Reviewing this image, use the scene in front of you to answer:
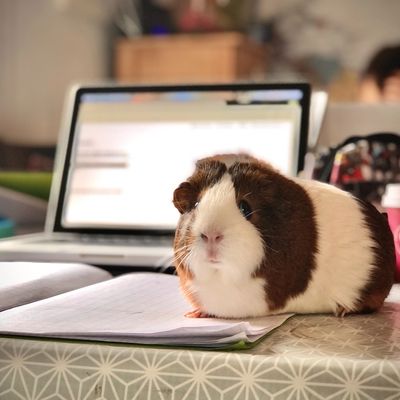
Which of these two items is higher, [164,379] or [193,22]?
[193,22]

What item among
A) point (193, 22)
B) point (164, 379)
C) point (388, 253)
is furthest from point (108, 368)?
point (193, 22)

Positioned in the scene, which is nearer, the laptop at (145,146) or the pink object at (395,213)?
the pink object at (395,213)

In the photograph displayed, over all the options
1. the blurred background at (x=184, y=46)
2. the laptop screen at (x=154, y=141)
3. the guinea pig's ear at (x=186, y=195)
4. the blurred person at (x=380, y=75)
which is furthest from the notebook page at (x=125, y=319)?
the blurred person at (x=380, y=75)

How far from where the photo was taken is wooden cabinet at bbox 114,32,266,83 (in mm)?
3707

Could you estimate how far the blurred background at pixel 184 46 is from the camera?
3.69 m

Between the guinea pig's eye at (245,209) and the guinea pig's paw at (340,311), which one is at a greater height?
the guinea pig's eye at (245,209)

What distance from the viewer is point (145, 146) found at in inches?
49.1

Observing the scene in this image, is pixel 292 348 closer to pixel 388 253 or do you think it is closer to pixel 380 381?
pixel 380 381

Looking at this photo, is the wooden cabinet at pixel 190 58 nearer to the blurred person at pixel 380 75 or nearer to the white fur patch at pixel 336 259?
the blurred person at pixel 380 75

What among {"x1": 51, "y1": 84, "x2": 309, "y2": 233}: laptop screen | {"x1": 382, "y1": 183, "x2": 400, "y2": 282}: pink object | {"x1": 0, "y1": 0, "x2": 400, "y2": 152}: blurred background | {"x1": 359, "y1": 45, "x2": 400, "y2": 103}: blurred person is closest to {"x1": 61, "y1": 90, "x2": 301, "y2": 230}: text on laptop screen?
{"x1": 51, "y1": 84, "x2": 309, "y2": 233}: laptop screen

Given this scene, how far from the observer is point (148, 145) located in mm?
1245

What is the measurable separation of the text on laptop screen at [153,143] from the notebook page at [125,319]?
424 millimetres

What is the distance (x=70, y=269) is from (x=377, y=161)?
530 millimetres

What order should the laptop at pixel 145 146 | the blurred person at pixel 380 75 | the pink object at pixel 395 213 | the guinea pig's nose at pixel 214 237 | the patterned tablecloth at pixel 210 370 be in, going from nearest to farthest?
the patterned tablecloth at pixel 210 370 < the guinea pig's nose at pixel 214 237 < the pink object at pixel 395 213 < the laptop at pixel 145 146 < the blurred person at pixel 380 75
